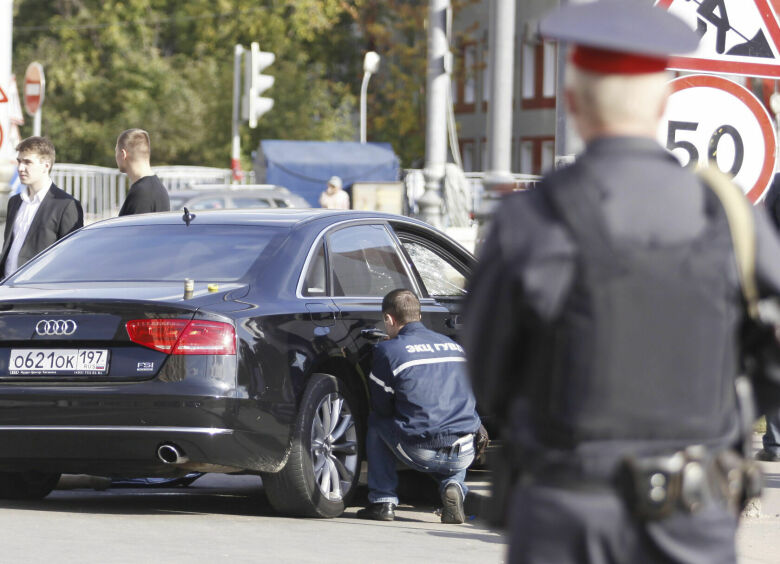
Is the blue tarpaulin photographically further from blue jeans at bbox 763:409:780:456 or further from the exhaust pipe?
the exhaust pipe

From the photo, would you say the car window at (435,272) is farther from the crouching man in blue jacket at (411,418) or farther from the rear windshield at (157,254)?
the rear windshield at (157,254)

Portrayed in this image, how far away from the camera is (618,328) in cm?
318

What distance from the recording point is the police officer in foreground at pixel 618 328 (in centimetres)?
317

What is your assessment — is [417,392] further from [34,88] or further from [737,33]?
[34,88]

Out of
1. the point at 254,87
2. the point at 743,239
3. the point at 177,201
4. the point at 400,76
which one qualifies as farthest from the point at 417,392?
the point at 400,76

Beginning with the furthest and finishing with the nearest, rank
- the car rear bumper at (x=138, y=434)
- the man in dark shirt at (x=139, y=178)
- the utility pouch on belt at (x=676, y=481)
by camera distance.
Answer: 1. the man in dark shirt at (x=139, y=178)
2. the car rear bumper at (x=138, y=434)
3. the utility pouch on belt at (x=676, y=481)

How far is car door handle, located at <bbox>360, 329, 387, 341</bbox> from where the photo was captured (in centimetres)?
884

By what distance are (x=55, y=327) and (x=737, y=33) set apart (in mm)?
3288

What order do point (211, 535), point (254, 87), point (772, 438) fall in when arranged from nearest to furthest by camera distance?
1. point (211, 535)
2. point (772, 438)
3. point (254, 87)

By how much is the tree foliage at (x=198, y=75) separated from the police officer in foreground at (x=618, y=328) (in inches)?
1785

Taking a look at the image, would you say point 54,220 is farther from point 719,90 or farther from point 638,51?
point 638,51

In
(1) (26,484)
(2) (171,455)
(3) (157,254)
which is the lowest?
(1) (26,484)

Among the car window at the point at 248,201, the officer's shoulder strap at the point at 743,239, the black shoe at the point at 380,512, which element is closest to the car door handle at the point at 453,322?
the black shoe at the point at 380,512

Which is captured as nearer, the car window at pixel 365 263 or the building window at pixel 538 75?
the car window at pixel 365 263
